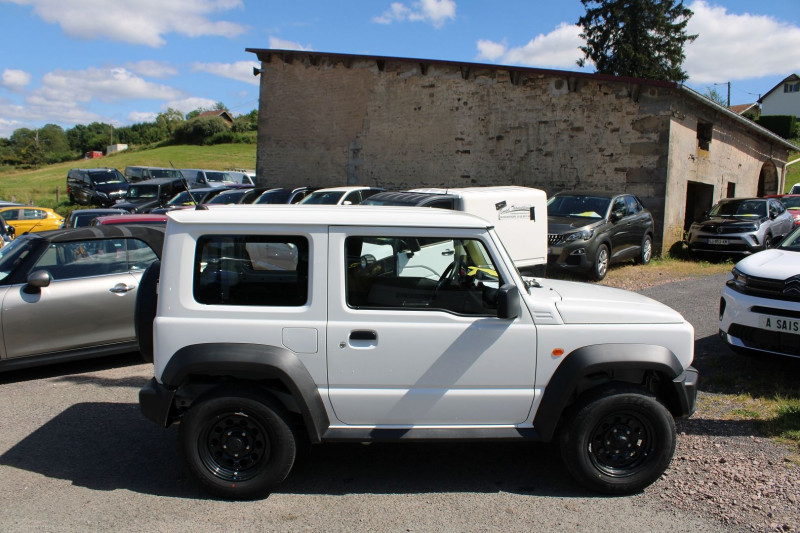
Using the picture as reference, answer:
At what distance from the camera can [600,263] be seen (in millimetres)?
11281

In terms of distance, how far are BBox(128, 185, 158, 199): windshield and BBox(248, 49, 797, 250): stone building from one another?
3815 millimetres

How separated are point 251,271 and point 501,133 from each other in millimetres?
14188

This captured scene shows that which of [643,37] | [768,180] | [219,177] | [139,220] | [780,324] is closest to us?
[780,324]

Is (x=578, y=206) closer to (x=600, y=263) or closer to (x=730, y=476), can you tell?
(x=600, y=263)

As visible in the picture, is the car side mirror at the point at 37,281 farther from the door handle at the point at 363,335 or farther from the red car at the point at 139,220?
the door handle at the point at 363,335

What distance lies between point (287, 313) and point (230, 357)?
1.34ft

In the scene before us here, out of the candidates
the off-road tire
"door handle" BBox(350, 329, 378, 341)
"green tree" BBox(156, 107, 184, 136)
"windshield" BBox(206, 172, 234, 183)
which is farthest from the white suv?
"green tree" BBox(156, 107, 184, 136)

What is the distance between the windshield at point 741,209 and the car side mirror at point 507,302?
13247mm

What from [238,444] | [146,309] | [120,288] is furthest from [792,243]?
[120,288]

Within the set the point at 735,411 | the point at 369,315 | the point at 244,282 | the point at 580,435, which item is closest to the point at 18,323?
the point at 244,282

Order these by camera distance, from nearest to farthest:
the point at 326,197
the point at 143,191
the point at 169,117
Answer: the point at 326,197 < the point at 143,191 < the point at 169,117

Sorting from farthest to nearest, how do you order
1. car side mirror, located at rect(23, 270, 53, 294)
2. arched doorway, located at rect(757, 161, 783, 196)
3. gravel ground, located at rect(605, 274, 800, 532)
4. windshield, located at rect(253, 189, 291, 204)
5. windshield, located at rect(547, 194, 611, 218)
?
arched doorway, located at rect(757, 161, 783, 196)
windshield, located at rect(253, 189, 291, 204)
windshield, located at rect(547, 194, 611, 218)
car side mirror, located at rect(23, 270, 53, 294)
gravel ground, located at rect(605, 274, 800, 532)

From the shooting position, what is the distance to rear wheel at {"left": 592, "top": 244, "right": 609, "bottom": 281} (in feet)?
36.3

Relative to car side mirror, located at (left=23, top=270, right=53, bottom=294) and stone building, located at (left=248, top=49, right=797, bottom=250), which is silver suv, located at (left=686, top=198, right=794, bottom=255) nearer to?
stone building, located at (left=248, top=49, right=797, bottom=250)
